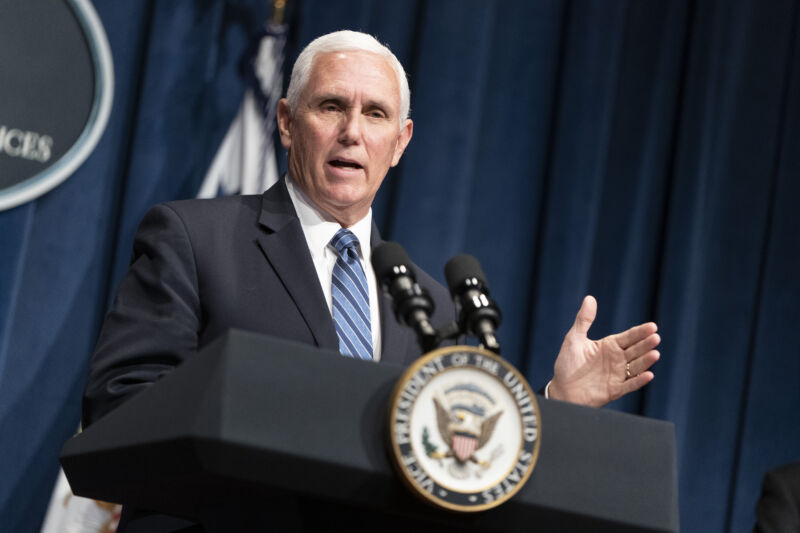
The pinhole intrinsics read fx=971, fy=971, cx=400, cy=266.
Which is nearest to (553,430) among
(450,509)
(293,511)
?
(450,509)

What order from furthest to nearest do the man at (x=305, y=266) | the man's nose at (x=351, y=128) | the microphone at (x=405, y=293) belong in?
the man's nose at (x=351, y=128) < the man at (x=305, y=266) < the microphone at (x=405, y=293)

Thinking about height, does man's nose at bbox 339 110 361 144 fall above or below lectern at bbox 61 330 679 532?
above

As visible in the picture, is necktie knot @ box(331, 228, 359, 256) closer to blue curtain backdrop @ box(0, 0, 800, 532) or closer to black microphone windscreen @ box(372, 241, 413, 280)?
black microphone windscreen @ box(372, 241, 413, 280)

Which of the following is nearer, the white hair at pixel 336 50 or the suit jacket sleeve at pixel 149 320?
the suit jacket sleeve at pixel 149 320

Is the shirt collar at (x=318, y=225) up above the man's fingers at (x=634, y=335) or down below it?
above

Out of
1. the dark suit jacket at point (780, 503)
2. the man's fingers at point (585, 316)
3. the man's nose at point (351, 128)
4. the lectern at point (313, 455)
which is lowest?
the dark suit jacket at point (780, 503)

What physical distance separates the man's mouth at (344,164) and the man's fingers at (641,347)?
1.92 feet

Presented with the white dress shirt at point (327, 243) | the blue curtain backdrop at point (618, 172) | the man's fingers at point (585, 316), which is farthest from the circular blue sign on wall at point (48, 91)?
the man's fingers at point (585, 316)

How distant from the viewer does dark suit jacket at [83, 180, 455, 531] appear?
1.26 m

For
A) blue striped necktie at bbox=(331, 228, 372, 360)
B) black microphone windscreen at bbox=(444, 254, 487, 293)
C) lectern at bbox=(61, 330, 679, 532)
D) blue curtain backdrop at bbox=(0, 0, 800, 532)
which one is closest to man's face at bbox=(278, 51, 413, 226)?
blue striped necktie at bbox=(331, 228, 372, 360)

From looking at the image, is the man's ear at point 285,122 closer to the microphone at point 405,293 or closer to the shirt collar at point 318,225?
the shirt collar at point 318,225

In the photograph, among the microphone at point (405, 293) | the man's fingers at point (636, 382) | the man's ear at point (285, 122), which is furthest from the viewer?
the man's ear at point (285, 122)

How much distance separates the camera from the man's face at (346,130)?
173 centimetres

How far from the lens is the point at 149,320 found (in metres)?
1.32
